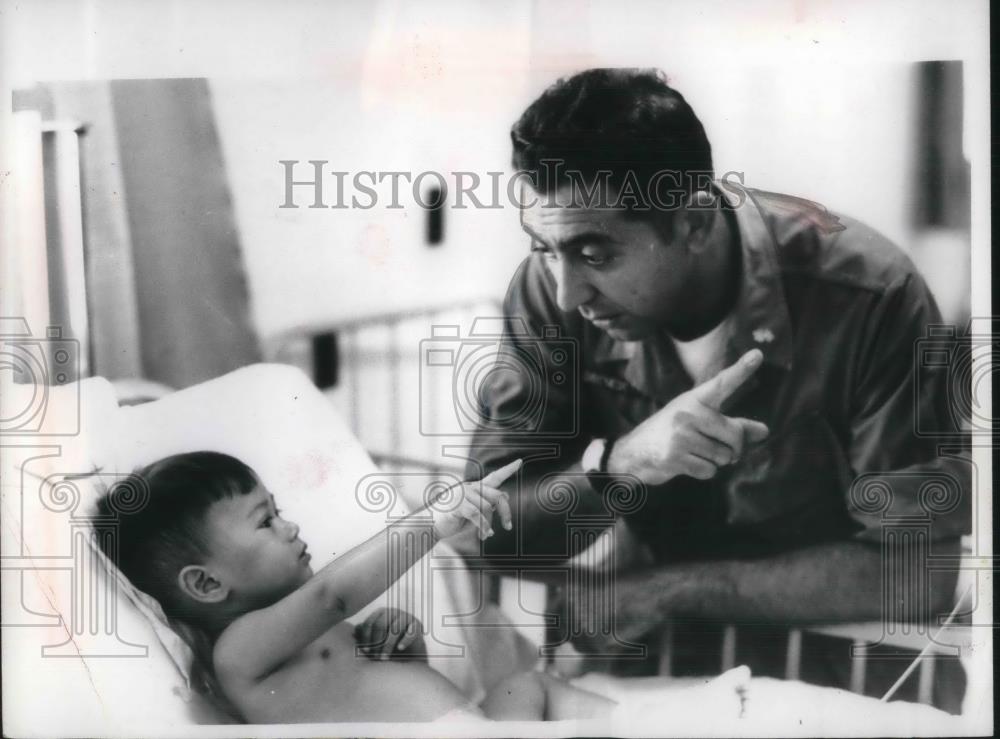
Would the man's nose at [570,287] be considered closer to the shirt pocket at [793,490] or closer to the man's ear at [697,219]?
the man's ear at [697,219]

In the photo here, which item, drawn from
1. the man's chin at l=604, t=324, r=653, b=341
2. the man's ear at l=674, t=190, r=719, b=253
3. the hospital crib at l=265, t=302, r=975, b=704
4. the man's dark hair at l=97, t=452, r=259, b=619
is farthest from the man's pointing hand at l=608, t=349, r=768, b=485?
the man's dark hair at l=97, t=452, r=259, b=619

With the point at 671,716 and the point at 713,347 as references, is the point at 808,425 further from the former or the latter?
the point at 671,716

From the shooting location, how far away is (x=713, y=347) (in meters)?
2.54

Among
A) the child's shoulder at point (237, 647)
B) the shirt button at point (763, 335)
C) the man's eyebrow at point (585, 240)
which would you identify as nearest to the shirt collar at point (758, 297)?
the shirt button at point (763, 335)

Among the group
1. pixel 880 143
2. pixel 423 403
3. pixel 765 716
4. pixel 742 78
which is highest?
pixel 742 78

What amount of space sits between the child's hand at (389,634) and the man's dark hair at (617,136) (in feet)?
3.63

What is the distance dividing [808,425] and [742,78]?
86cm

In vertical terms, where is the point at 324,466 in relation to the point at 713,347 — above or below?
below

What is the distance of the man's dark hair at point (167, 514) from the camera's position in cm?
251

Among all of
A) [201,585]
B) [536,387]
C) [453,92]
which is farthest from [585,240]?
[201,585]

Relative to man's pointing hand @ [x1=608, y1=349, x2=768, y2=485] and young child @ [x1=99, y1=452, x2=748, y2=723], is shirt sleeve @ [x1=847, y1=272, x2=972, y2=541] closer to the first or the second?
man's pointing hand @ [x1=608, y1=349, x2=768, y2=485]

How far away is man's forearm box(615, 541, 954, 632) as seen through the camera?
8.37 feet

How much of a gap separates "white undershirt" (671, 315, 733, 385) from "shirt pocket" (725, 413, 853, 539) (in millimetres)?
240

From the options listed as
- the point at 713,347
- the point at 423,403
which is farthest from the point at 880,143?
the point at 423,403
